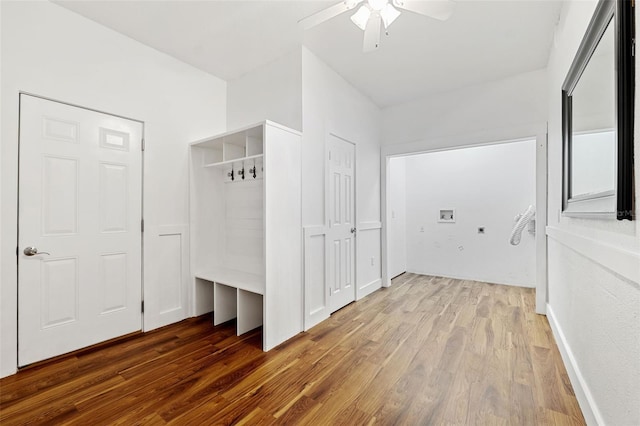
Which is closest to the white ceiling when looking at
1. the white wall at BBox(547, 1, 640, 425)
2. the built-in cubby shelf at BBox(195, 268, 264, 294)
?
the white wall at BBox(547, 1, 640, 425)

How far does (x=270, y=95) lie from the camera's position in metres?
3.14

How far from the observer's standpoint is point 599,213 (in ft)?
4.33

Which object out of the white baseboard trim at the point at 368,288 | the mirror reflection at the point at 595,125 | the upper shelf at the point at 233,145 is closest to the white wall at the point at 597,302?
the mirror reflection at the point at 595,125

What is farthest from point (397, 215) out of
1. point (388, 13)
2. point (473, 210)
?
point (388, 13)

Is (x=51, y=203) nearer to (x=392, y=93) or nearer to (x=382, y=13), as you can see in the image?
(x=382, y=13)

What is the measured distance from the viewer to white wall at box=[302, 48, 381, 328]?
9.55ft

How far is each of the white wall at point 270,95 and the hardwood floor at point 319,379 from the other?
7.09 ft

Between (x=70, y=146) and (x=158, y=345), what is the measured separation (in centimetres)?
186

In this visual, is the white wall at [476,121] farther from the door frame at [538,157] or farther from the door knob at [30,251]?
the door knob at [30,251]

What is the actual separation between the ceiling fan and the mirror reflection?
0.83 metres

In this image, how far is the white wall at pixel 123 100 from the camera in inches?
80.3

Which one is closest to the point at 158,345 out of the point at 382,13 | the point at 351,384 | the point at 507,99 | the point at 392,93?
the point at 351,384

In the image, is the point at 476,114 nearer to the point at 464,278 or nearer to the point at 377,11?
the point at 377,11

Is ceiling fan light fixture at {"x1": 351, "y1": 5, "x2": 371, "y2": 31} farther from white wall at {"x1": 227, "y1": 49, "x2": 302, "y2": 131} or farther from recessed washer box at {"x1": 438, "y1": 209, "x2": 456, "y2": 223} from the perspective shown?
recessed washer box at {"x1": 438, "y1": 209, "x2": 456, "y2": 223}
